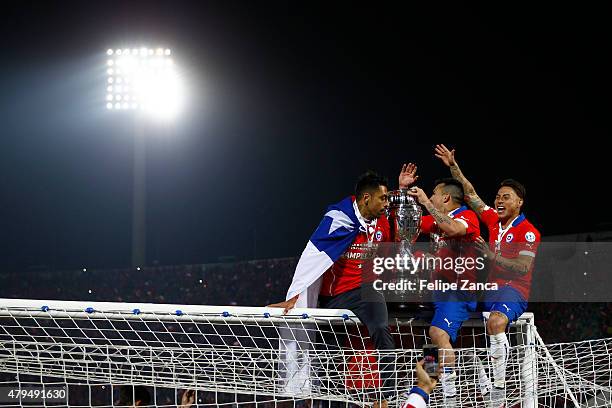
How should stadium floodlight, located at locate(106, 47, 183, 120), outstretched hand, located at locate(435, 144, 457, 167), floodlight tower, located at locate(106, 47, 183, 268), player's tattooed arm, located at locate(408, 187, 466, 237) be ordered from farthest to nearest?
stadium floodlight, located at locate(106, 47, 183, 120)
floodlight tower, located at locate(106, 47, 183, 268)
outstretched hand, located at locate(435, 144, 457, 167)
player's tattooed arm, located at locate(408, 187, 466, 237)

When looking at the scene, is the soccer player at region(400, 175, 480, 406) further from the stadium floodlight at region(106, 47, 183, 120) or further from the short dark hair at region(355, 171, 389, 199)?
the stadium floodlight at region(106, 47, 183, 120)

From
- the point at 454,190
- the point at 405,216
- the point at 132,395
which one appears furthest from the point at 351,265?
the point at 132,395

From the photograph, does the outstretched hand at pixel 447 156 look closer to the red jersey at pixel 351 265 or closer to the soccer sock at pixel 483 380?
the red jersey at pixel 351 265

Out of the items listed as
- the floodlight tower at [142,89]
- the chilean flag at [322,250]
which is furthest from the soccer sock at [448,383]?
the floodlight tower at [142,89]

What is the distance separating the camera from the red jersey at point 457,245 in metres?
3.26

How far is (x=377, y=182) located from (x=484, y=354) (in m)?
0.73

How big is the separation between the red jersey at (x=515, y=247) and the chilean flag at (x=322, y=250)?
1.73 ft

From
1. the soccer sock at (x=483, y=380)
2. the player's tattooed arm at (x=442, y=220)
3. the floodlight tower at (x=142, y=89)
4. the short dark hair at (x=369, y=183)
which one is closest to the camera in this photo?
the soccer sock at (x=483, y=380)

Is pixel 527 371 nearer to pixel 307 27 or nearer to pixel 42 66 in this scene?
pixel 307 27

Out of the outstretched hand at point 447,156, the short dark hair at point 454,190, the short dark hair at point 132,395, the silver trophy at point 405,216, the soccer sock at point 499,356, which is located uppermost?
the outstretched hand at point 447,156

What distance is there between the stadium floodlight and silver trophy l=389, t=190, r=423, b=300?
121 inches

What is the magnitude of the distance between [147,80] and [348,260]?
123 inches

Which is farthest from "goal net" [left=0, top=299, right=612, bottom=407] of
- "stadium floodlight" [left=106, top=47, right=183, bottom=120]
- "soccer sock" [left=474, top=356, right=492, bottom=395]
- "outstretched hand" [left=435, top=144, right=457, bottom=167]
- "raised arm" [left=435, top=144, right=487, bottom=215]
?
"stadium floodlight" [left=106, top=47, right=183, bottom=120]

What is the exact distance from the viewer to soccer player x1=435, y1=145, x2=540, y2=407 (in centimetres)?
303
